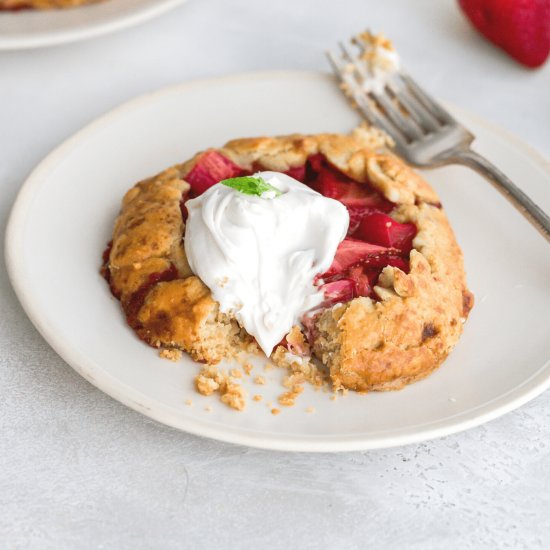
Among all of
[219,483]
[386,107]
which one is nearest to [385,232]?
[219,483]

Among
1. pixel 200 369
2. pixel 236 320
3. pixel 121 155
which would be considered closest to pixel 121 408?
pixel 200 369

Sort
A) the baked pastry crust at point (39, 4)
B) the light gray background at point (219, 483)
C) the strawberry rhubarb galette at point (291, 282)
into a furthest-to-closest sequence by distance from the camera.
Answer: the baked pastry crust at point (39, 4) < the strawberry rhubarb galette at point (291, 282) < the light gray background at point (219, 483)

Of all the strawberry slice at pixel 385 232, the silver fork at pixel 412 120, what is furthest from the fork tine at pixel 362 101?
the strawberry slice at pixel 385 232

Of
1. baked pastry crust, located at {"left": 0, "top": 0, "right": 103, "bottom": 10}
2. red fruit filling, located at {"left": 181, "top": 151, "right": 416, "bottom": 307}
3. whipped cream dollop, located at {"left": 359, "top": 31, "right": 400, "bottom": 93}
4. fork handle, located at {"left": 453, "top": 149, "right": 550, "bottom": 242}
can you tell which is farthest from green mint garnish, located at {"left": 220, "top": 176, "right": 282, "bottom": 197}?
baked pastry crust, located at {"left": 0, "top": 0, "right": 103, "bottom": 10}

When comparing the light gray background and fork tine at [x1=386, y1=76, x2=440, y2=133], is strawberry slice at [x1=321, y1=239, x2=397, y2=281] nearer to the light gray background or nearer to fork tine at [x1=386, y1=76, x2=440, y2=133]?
the light gray background

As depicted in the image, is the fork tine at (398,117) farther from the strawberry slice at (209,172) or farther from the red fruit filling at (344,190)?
the strawberry slice at (209,172)

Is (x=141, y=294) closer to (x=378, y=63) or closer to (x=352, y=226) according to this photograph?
(x=352, y=226)

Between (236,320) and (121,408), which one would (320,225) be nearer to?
(236,320)
